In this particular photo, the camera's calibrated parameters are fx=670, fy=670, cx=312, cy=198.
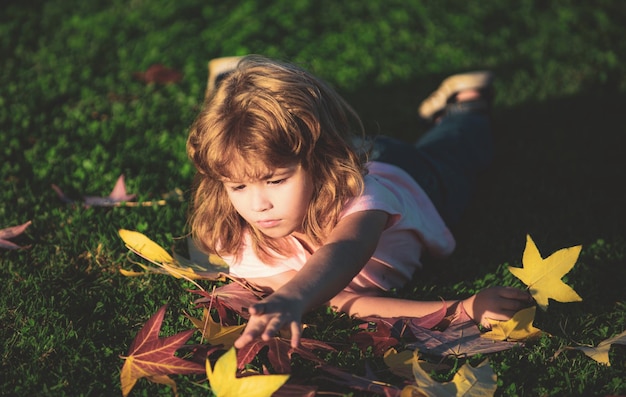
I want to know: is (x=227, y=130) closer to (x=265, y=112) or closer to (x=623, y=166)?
(x=265, y=112)

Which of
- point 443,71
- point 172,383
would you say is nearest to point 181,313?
point 172,383

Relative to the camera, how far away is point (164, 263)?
2.49 m

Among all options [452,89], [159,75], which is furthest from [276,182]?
[159,75]

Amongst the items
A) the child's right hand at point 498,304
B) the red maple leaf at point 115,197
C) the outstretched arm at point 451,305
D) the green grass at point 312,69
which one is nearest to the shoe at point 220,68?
the green grass at point 312,69

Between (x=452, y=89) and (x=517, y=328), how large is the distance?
6.62ft

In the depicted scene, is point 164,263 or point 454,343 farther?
point 164,263

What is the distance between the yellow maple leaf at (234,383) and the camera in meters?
1.68

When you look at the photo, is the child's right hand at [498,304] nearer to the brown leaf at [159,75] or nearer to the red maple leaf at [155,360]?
the red maple leaf at [155,360]

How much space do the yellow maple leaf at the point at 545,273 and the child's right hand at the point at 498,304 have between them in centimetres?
11

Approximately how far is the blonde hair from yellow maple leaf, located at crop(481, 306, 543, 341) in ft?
2.07

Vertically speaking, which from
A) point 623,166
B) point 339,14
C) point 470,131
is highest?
point 339,14

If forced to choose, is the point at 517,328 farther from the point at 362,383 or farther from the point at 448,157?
the point at 448,157

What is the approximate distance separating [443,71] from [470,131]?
990 millimetres

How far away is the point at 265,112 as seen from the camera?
2.14m
